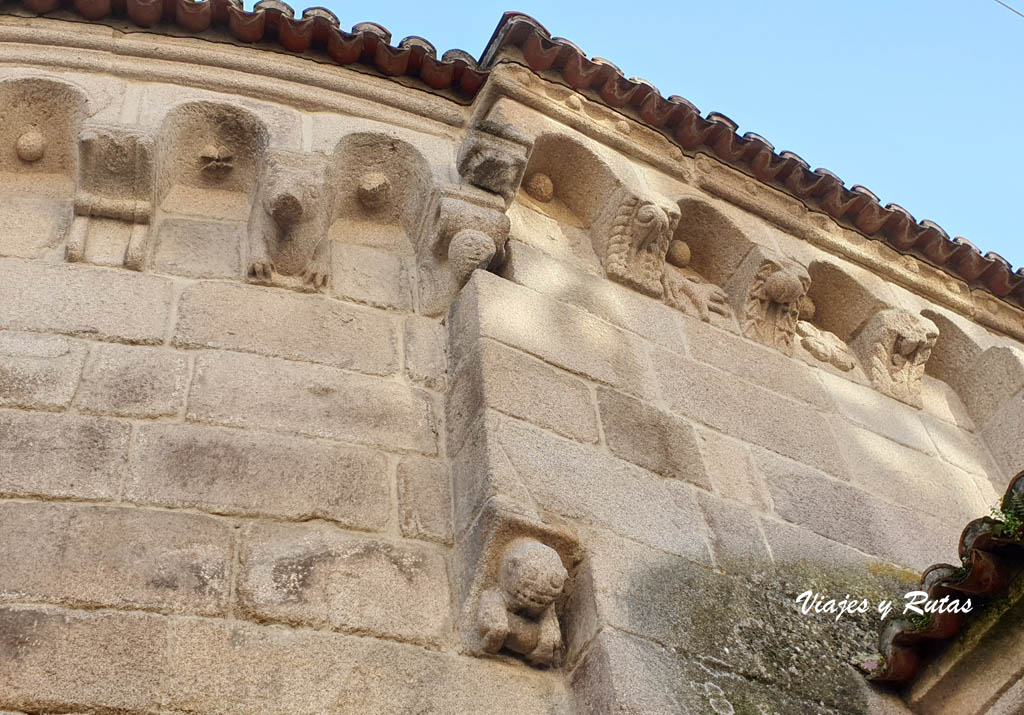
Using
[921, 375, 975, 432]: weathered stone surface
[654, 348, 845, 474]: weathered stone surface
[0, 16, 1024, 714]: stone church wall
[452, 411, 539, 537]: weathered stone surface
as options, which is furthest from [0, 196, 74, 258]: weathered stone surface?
Answer: [921, 375, 975, 432]: weathered stone surface

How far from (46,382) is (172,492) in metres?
0.60

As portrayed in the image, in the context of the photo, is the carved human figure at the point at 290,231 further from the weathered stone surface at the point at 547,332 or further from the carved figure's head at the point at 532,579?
the carved figure's head at the point at 532,579

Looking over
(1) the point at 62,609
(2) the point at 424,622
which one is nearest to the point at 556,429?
(2) the point at 424,622

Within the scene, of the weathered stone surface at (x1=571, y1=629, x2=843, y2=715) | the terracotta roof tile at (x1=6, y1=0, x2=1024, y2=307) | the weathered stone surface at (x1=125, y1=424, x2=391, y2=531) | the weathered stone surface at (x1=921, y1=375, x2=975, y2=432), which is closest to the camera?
the weathered stone surface at (x1=571, y1=629, x2=843, y2=715)

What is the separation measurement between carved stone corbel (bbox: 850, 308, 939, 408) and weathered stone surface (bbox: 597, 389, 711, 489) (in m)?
1.70

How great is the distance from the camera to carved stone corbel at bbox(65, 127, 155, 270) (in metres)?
4.13

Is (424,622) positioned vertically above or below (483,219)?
below

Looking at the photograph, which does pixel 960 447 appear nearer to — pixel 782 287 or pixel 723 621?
pixel 782 287

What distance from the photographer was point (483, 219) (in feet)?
14.2

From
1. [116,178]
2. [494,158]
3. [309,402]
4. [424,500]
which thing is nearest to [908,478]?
[494,158]

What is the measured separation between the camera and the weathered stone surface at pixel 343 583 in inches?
113

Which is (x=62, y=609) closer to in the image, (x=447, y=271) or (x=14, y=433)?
(x=14, y=433)

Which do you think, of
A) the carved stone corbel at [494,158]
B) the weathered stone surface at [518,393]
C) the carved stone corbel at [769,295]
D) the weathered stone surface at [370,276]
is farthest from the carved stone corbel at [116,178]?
the carved stone corbel at [769,295]

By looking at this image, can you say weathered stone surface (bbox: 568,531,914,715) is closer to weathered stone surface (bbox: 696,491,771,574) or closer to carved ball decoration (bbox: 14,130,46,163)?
weathered stone surface (bbox: 696,491,771,574)
